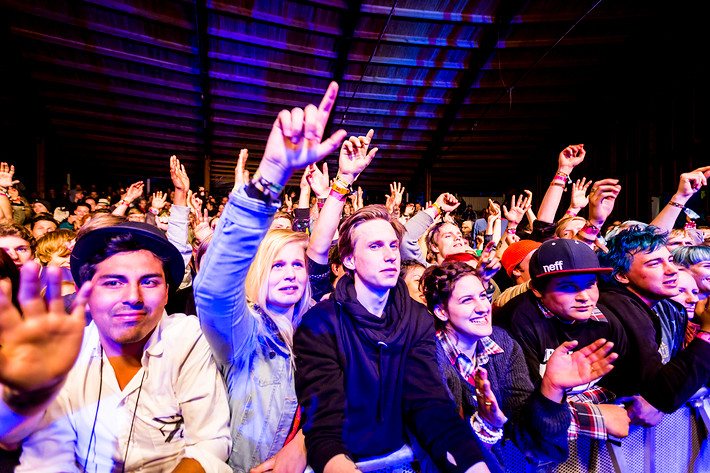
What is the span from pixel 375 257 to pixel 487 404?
0.80 m

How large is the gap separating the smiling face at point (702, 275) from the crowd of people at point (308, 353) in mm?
938

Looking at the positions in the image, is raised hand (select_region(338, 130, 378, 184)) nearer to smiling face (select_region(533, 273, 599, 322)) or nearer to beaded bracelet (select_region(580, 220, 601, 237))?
smiling face (select_region(533, 273, 599, 322))

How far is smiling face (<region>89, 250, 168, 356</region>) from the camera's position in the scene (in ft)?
4.56

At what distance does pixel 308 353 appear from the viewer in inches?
65.1

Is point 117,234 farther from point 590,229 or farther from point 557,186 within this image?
point 557,186

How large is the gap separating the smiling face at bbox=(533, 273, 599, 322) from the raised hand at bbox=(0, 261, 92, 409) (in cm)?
220

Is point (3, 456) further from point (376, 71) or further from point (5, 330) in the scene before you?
point (376, 71)

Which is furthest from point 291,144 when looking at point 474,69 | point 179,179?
point 474,69

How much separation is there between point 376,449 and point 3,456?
50.7 inches

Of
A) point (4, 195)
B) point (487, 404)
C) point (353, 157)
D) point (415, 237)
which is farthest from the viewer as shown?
point (4, 195)

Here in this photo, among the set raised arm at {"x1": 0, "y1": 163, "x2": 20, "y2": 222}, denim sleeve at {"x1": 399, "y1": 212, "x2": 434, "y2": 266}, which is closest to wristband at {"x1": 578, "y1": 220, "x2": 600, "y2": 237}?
denim sleeve at {"x1": 399, "y1": 212, "x2": 434, "y2": 266}

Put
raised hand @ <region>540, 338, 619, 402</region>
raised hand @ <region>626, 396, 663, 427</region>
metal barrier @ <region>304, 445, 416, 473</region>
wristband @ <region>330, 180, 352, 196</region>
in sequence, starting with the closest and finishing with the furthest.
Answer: metal barrier @ <region>304, 445, 416, 473</region>
raised hand @ <region>540, 338, 619, 402</region>
raised hand @ <region>626, 396, 663, 427</region>
wristband @ <region>330, 180, 352, 196</region>

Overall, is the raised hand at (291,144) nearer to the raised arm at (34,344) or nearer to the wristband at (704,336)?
the raised arm at (34,344)

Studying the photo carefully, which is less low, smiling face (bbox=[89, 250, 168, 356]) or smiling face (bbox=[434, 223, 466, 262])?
smiling face (bbox=[434, 223, 466, 262])
